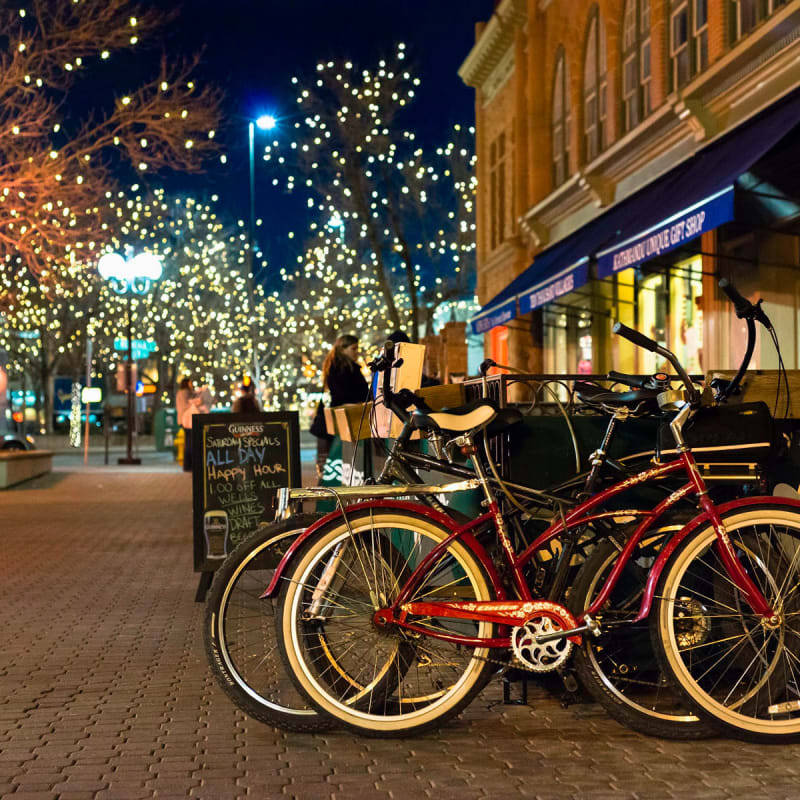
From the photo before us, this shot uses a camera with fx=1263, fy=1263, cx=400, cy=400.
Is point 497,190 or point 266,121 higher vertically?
point 266,121

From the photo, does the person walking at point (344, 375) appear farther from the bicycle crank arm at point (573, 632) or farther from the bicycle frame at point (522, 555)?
the bicycle crank arm at point (573, 632)

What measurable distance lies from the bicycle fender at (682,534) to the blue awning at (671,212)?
8.23 m

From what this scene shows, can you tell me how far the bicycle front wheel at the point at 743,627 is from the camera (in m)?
4.55

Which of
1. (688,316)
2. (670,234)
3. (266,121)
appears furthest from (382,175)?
(670,234)

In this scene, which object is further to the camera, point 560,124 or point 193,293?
point 193,293

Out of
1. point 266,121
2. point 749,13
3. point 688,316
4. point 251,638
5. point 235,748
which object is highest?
point 266,121

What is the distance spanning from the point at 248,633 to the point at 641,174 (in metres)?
15.7

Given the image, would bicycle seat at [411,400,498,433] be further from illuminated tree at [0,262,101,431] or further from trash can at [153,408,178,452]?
illuminated tree at [0,262,101,431]

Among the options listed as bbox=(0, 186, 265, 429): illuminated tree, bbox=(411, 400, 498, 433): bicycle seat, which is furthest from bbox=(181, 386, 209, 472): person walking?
bbox=(0, 186, 265, 429): illuminated tree

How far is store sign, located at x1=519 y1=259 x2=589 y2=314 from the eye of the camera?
1678 centimetres

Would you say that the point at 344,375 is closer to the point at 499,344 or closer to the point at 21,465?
the point at 21,465

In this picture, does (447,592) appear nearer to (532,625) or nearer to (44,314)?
(532,625)

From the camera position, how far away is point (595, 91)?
22.4 meters

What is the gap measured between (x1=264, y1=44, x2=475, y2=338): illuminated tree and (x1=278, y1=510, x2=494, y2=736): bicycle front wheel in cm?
3137
